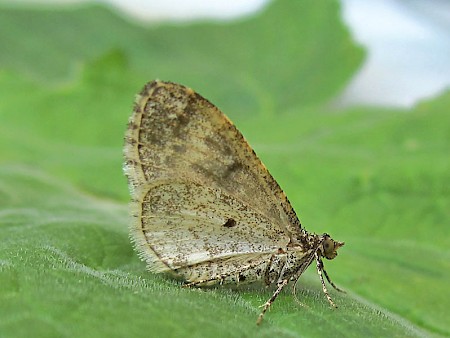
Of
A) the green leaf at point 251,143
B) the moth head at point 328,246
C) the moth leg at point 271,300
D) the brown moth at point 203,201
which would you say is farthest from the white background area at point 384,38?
the moth leg at point 271,300

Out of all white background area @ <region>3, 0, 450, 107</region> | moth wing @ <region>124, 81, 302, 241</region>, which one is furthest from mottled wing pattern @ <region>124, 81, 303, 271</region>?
white background area @ <region>3, 0, 450, 107</region>

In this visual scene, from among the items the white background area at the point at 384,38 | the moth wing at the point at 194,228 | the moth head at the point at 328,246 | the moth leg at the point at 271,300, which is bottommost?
the moth leg at the point at 271,300

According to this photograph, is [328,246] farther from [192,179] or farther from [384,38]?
[384,38]

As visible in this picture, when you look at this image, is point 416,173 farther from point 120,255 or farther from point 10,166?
point 10,166

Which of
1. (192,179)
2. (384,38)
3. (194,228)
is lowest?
(194,228)

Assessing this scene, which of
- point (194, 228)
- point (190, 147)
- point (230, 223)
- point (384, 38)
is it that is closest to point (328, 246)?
point (230, 223)

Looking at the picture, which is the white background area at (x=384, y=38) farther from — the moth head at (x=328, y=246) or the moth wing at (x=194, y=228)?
the moth wing at (x=194, y=228)

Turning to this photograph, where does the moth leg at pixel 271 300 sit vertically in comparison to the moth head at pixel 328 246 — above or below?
below
